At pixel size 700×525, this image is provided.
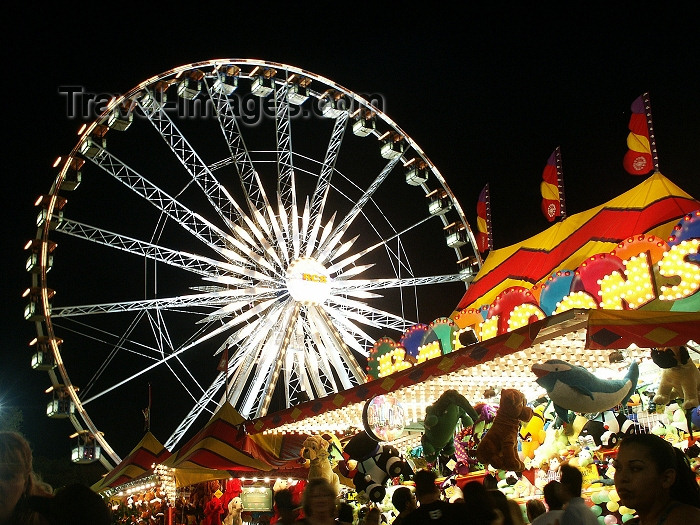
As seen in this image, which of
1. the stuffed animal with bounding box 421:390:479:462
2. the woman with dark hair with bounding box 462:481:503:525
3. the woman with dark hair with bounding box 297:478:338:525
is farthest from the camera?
the stuffed animal with bounding box 421:390:479:462

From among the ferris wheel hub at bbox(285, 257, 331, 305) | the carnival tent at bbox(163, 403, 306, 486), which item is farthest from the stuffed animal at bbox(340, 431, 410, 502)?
the ferris wheel hub at bbox(285, 257, 331, 305)

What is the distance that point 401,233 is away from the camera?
59.2 feet

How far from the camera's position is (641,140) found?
1118 centimetres

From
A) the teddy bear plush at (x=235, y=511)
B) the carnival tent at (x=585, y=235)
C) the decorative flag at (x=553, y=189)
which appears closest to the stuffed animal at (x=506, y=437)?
the carnival tent at (x=585, y=235)

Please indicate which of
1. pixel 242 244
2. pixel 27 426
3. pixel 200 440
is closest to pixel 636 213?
pixel 200 440

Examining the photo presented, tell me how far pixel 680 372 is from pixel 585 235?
4798 millimetres

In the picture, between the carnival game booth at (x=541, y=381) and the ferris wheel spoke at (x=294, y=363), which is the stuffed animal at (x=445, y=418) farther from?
the ferris wheel spoke at (x=294, y=363)

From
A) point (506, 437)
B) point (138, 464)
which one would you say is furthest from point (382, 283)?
point (506, 437)

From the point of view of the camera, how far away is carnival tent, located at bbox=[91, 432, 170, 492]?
14.0m

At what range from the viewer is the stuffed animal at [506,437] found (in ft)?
24.1

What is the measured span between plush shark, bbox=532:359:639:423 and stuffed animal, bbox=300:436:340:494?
3378 millimetres

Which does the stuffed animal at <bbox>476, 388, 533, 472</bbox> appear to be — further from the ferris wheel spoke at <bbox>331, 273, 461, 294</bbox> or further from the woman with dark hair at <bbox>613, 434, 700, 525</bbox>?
the ferris wheel spoke at <bbox>331, 273, 461, 294</bbox>

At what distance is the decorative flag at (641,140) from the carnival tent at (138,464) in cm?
936

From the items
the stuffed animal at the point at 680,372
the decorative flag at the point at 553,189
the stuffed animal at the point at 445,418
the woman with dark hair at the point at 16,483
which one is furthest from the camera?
the decorative flag at the point at 553,189
